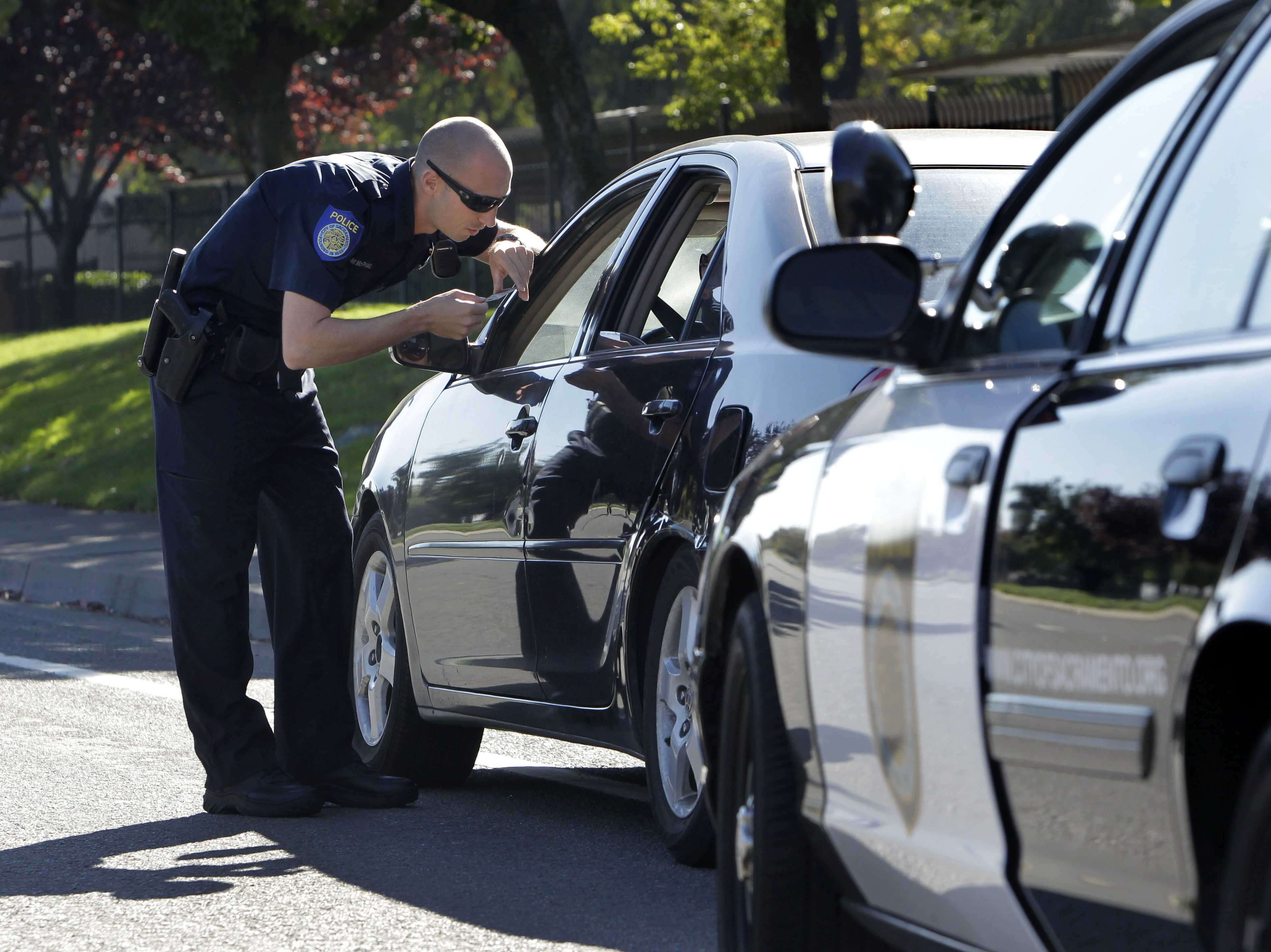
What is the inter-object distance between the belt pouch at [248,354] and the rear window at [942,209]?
1.70m

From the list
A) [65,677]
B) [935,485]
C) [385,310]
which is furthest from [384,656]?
[385,310]

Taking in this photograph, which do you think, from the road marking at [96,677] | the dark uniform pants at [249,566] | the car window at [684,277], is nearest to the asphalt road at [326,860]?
the dark uniform pants at [249,566]

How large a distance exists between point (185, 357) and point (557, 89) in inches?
462

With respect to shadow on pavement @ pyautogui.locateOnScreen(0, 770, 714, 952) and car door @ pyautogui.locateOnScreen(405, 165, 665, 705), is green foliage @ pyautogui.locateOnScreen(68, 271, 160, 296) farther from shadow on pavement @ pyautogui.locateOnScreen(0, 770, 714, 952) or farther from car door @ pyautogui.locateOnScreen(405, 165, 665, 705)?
shadow on pavement @ pyautogui.locateOnScreen(0, 770, 714, 952)

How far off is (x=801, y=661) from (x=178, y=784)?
3.53 metres

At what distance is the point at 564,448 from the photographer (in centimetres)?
525

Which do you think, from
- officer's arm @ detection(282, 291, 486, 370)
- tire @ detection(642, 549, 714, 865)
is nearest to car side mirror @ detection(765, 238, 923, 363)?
tire @ detection(642, 549, 714, 865)

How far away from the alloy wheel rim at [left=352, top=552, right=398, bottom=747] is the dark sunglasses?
1202mm

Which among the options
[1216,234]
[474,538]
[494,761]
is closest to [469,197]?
[474,538]

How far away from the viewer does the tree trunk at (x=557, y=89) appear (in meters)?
17.1

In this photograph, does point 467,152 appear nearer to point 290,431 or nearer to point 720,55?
point 290,431

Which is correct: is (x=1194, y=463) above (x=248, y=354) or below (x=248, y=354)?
above

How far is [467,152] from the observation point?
18.8 feet

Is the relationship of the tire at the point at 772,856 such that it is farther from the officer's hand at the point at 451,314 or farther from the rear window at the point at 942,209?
the officer's hand at the point at 451,314
